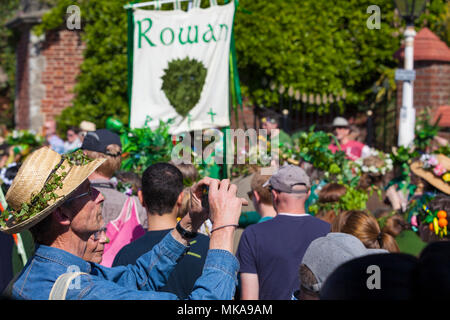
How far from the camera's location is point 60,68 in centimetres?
952

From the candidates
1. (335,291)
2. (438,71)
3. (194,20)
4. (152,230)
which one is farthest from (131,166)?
(438,71)

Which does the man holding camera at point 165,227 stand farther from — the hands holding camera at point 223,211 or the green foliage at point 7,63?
the green foliage at point 7,63

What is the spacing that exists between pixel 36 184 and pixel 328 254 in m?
1.01

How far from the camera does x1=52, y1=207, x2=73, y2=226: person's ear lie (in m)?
1.85

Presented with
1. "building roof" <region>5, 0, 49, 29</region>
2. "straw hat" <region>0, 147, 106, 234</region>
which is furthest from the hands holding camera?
"building roof" <region>5, 0, 49, 29</region>

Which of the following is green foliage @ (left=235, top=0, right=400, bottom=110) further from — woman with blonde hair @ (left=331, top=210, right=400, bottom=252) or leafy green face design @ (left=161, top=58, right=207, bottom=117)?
woman with blonde hair @ (left=331, top=210, right=400, bottom=252)

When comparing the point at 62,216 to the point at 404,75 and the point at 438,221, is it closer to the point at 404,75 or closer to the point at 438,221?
the point at 438,221

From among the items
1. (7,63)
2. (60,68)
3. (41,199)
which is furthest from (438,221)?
(7,63)

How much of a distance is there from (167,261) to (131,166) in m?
2.80

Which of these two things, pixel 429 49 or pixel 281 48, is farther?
pixel 281 48

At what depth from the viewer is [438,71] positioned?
317 inches

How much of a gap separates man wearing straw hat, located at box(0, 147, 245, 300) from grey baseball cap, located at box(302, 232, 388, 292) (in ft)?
0.93

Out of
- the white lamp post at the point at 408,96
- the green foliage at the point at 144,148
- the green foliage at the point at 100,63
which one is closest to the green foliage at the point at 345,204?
the green foliage at the point at 144,148

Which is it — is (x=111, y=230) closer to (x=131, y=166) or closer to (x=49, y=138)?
(x=131, y=166)
